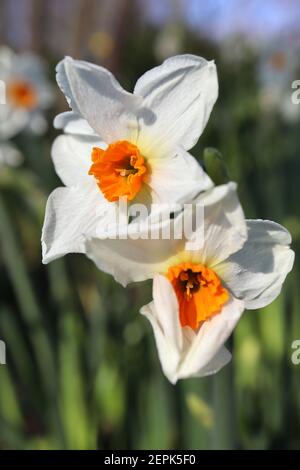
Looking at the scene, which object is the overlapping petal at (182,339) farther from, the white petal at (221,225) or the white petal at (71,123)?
the white petal at (71,123)

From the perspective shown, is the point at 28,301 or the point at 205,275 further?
the point at 28,301

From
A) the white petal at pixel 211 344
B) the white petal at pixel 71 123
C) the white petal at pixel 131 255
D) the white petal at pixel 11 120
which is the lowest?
the white petal at pixel 211 344

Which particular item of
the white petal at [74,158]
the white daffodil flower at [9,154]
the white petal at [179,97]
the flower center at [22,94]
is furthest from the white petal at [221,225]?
the flower center at [22,94]

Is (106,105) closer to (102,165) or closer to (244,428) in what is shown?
(102,165)

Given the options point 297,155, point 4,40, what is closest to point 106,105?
point 297,155

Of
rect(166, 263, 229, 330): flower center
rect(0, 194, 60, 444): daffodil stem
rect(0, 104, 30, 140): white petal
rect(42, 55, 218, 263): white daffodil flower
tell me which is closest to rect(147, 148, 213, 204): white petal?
rect(42, 55, 218, 263): white daffodil flower

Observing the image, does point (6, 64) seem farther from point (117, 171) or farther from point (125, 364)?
point (117, 171)

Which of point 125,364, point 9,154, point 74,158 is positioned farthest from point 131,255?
point 9,154

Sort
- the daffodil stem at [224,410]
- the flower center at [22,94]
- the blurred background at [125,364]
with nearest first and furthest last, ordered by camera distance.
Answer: the daffodil stem at [224,410], the blurred background at [125,364], the flower center at [22,94]
